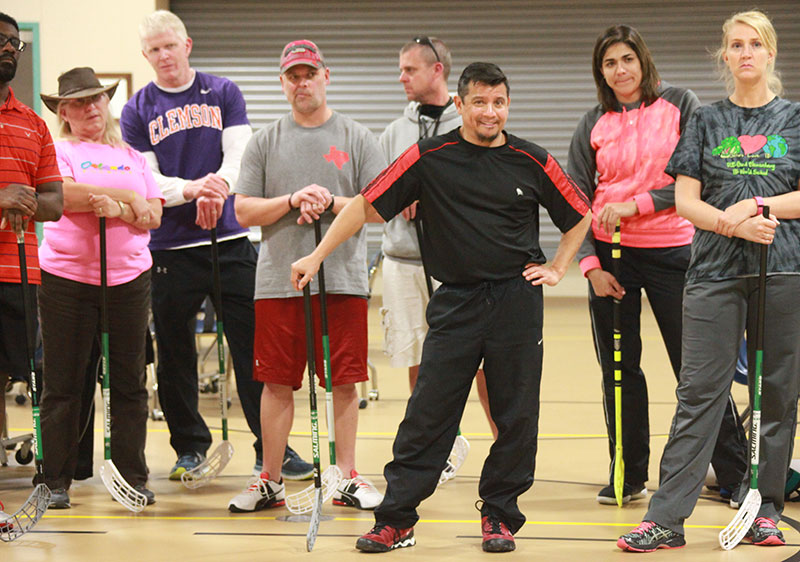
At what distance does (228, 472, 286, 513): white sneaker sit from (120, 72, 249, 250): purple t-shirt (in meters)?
1.17

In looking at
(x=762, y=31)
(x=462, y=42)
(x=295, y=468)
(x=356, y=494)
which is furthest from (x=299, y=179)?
(x=462, y=42)

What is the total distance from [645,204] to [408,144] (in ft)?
3.86

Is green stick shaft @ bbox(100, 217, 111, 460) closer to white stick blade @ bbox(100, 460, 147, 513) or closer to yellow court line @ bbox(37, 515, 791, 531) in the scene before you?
white stick blade @ bbox(100, 460, 147, 513)

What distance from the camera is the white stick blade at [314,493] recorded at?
12.3 feet

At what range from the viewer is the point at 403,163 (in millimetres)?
3432

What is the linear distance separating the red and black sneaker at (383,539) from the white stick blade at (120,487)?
3.41 ft

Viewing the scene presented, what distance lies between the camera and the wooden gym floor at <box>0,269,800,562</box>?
3.37 meters

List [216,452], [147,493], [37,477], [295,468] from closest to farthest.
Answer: [37,477], [147,493], [216,452], [295,468]

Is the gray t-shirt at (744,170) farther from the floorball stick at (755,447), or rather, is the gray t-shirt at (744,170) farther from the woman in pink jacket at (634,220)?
the woman in pink jacket at (634,220)

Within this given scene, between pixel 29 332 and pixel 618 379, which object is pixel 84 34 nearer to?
pixel 29 332

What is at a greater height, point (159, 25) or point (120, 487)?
point (159, 25)

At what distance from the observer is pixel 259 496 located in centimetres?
391

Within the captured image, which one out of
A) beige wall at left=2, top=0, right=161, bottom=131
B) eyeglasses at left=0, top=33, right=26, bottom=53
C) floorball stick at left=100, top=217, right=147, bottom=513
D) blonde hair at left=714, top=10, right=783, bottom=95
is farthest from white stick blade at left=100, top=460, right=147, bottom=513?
beige wall at left=2, top=0, right=161, bottom=131

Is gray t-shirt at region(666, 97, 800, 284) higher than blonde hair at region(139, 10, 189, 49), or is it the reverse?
blonde hair at region(139, 10, 189, 49)
